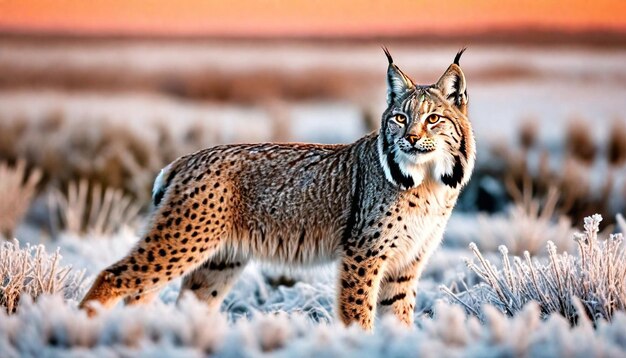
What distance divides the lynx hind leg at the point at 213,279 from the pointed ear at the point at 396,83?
1642mm

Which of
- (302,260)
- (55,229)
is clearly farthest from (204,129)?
(302,260)

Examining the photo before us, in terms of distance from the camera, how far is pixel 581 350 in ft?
12.8

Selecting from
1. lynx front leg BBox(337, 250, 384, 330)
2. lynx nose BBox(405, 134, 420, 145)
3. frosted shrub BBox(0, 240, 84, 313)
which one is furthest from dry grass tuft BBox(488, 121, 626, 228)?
frosted shrub BBox(0, 240, 84, 313)

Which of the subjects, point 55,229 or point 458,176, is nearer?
point 458,176

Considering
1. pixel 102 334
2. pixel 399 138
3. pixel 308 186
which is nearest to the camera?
pixel 102 334

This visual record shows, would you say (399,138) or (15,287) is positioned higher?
(399,138)

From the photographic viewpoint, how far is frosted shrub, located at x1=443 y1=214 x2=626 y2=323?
210 inches

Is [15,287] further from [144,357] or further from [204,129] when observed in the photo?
[204,129]

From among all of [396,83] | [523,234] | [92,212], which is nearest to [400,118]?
[396,83]

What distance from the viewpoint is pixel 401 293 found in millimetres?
6469

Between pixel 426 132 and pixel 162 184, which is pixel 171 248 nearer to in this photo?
pixel 162 184

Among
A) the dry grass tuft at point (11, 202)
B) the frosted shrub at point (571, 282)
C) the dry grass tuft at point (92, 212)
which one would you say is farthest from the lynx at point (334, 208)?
the dry grass tuft at point (11, 202)

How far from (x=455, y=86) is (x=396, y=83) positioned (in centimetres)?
40

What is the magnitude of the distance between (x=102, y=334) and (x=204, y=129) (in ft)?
48.8
